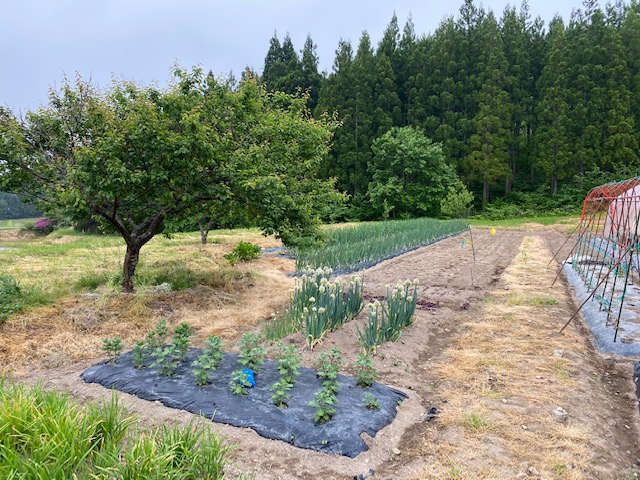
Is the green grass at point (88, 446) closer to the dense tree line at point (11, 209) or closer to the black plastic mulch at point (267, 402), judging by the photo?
the black plastic mulch at point (267, 402)

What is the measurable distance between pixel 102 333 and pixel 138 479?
2939 millimetres

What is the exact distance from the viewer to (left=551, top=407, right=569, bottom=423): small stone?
9.56 ft

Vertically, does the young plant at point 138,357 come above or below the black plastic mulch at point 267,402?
above

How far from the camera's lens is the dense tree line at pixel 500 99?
25.0 meters

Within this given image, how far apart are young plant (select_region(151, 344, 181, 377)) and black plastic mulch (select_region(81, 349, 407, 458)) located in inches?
2.0

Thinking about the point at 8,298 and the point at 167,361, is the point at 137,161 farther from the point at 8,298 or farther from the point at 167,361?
the point at 167,361

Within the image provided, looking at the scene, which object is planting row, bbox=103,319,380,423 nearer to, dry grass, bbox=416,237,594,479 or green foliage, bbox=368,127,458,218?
dry grass, bbox=416,237,594,479

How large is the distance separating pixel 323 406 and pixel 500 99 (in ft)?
91.8

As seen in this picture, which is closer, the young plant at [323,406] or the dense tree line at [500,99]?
the young plant at [323,406]

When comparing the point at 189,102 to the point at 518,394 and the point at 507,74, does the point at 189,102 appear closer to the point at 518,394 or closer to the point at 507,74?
the point at 518,394

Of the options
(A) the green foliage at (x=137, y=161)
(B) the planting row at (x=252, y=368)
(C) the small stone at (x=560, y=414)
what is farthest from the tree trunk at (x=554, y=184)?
(B) the planting row at (x=252, y=368)

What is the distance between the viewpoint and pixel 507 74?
29469 millimetres

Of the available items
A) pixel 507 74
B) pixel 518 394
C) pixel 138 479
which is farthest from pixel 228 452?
pixel 507 74

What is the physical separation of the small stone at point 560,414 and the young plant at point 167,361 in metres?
2.70
